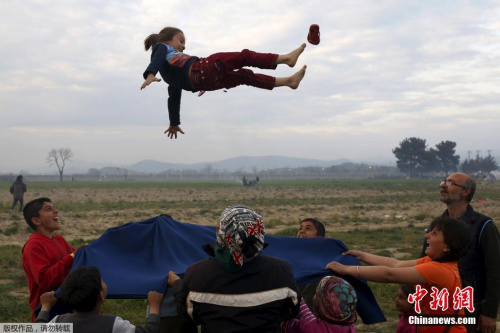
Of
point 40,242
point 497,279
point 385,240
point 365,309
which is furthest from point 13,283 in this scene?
point 385,240

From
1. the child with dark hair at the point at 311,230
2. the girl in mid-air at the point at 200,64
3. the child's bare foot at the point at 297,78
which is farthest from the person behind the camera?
the child with dark hair at the point at 311,230

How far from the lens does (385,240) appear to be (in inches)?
594

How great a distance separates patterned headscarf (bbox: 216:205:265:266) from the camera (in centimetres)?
278

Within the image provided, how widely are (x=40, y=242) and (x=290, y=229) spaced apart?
45.8 ft

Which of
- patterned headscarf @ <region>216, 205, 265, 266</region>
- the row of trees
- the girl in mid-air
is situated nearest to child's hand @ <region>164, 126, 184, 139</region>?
the girl in mid-air

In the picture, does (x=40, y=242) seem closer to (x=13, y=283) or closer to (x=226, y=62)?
(x=226, y=62)

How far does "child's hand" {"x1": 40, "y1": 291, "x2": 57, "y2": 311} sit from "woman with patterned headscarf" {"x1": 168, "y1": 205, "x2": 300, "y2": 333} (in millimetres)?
1241

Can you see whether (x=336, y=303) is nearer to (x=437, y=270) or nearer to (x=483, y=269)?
(x=437, y=270)

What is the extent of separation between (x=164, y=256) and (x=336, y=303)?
1567 millimetres

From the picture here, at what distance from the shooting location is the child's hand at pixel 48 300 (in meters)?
3.57

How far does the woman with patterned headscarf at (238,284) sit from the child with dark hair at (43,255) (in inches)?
54.8
